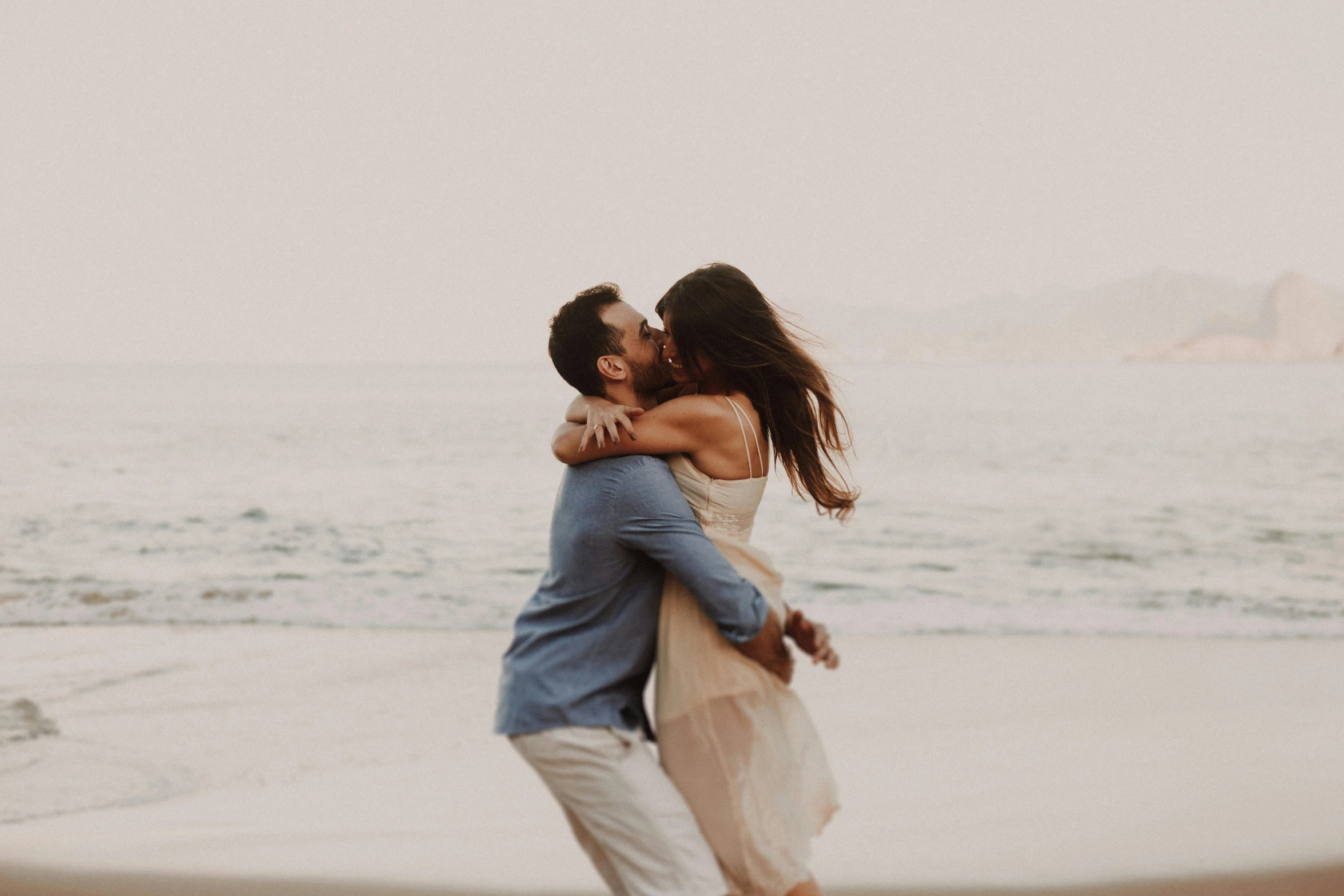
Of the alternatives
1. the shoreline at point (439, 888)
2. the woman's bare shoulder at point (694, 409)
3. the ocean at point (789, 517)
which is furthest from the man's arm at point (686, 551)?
the ocean at point (789, 517)

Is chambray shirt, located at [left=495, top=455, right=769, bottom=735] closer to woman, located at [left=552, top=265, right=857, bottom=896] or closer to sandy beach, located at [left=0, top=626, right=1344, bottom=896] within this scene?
woman, located at [left=552, top=265, right=857, bottom=896]

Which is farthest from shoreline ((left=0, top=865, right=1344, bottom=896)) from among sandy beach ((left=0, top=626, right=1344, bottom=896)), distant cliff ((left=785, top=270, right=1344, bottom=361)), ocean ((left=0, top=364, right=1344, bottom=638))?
distant cliff ((left=785, top=270, right=1344, bottom=361))

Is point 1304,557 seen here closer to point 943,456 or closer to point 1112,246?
point 943,456

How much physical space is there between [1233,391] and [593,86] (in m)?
30.7

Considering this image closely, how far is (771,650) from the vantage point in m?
2.17

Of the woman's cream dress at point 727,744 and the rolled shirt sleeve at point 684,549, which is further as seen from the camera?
the woman's cream dress at point 727,744

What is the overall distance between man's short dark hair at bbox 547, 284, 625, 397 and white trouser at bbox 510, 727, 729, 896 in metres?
0.75

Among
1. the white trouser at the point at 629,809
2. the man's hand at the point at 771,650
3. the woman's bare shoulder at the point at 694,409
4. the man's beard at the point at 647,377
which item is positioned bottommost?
the white trouser at the point at 629,809

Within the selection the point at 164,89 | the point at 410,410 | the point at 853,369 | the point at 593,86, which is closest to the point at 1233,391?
the point at 853,369

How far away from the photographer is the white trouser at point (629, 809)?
2090 mm

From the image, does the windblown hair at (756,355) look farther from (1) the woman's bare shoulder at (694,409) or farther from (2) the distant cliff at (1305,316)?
(2) the distant cliff at (1305,316)

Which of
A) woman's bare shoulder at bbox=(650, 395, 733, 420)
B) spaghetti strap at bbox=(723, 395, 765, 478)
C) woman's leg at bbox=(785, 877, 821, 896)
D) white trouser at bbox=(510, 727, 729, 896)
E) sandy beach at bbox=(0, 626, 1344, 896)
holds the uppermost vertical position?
woman's bare shoulder at bbox=(650, 395, 733, 420)

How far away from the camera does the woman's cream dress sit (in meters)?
2.17

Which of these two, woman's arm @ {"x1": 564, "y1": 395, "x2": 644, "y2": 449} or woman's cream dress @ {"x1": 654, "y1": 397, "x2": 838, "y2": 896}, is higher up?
woman's arm @ {"x1": 564, "y1": 395, "x2": 644, "y2": 449}
